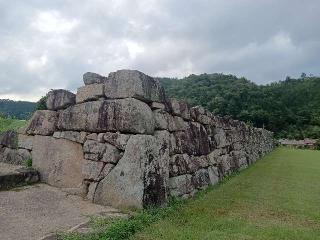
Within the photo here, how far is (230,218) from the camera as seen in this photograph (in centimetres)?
607

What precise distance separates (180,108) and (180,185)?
1799mm

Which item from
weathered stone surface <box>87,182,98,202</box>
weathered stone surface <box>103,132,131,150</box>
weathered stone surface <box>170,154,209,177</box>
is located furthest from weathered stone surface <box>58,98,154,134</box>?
weathered stone surface <box>170,154,209,177</box>

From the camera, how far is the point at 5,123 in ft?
38.7

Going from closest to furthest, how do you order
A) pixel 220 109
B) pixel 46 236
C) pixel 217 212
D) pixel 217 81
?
pixel 46 236
pixel 217 212
pixel 220 109
pixel 217 81

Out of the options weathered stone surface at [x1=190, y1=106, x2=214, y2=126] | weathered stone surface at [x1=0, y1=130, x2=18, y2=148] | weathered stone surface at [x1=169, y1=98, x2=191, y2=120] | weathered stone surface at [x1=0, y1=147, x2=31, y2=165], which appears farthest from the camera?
weathered stone surface at [x1=190, y1=106, x2=214, y2=126]

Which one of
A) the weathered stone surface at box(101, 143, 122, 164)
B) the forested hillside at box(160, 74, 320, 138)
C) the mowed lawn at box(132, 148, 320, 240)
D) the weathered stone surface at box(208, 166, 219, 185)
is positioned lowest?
the mowed lawn at box(132, 148, 320, 240)

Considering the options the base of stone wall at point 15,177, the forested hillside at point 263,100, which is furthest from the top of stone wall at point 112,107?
the forested hillside at point 263,100

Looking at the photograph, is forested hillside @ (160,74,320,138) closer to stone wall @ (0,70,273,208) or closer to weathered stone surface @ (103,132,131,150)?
stone wall @ (0,70,273,208)

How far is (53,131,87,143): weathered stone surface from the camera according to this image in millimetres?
6899

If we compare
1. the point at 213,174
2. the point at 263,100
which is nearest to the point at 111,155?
the point at 213,174

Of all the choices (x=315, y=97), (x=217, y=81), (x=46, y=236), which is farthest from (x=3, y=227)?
(x=315, y=97)

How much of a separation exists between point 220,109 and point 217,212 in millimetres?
35475

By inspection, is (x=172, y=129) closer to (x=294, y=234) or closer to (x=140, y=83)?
(x=140, y=83)

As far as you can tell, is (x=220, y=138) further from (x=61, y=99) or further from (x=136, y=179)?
(x=136, y=179)
